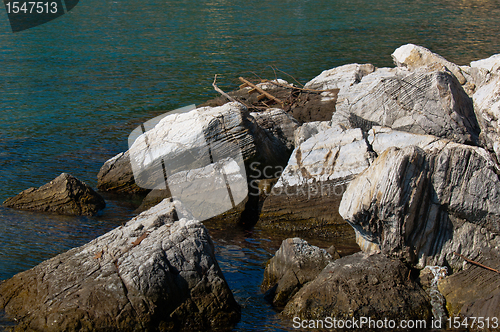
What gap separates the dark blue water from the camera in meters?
9.42

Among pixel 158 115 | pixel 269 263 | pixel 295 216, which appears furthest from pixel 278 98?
pixel 269 263

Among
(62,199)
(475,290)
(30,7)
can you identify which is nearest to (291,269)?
(475,290)

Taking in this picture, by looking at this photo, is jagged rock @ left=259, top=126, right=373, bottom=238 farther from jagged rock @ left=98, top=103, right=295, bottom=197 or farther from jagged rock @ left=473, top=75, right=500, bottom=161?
jagged rock @ left=473, top=75, right=500, bottom=161

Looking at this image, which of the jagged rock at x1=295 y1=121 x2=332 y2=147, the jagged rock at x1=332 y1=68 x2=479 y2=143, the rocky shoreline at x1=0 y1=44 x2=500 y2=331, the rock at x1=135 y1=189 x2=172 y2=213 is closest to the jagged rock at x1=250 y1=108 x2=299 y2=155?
the jagged rock at x1=295 y1=121 x2=332 y2=147

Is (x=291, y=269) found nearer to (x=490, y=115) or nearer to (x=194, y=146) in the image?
(x=194, y=146)

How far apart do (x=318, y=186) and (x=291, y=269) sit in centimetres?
264

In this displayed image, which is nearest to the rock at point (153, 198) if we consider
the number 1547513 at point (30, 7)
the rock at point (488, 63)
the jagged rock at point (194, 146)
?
the jagged rock at point (194, 146)

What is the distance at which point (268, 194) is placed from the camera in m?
10.2

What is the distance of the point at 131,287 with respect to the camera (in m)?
6.34

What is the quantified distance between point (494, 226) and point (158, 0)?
1656 inches

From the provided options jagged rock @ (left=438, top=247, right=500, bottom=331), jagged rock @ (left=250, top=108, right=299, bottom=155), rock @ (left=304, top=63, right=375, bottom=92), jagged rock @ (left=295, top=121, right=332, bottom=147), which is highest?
rock @ (left=304, top=63, right=375, bottom=92)

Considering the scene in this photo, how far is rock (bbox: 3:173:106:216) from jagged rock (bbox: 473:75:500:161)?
8312 millimetres

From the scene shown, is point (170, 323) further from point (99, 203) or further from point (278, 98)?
point (278, 98)

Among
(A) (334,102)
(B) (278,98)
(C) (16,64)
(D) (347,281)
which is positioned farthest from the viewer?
(C) (16,64)
